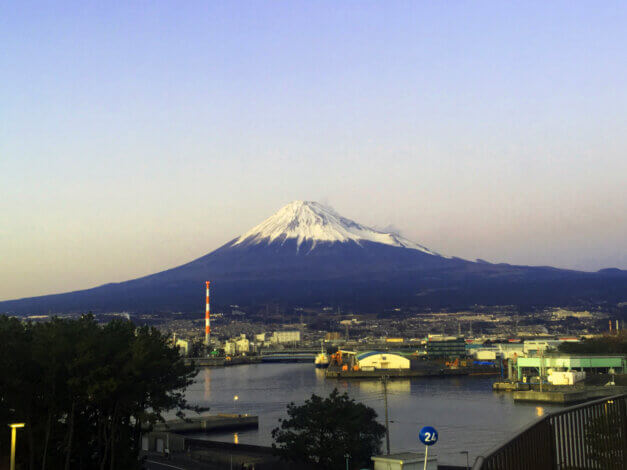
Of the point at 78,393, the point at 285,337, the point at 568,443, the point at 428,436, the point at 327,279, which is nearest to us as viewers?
the point at 568,443

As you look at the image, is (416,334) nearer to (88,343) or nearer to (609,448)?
(88,343)

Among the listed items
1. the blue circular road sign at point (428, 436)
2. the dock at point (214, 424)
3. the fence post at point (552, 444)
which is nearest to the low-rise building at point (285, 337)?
the dock at point (214, 424)

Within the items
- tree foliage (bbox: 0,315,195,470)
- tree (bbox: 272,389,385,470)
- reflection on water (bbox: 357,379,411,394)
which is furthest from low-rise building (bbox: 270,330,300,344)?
tree foliage (bbox: 0,315,195,470)

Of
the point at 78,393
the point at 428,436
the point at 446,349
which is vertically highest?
the point at 428,436

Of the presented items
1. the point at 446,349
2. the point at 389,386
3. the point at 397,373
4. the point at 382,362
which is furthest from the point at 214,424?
the point at 446,349

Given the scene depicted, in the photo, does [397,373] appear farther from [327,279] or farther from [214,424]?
[327,279]

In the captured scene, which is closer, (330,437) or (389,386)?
(330,437)

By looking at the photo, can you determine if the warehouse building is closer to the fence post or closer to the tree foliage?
the tree foliage
